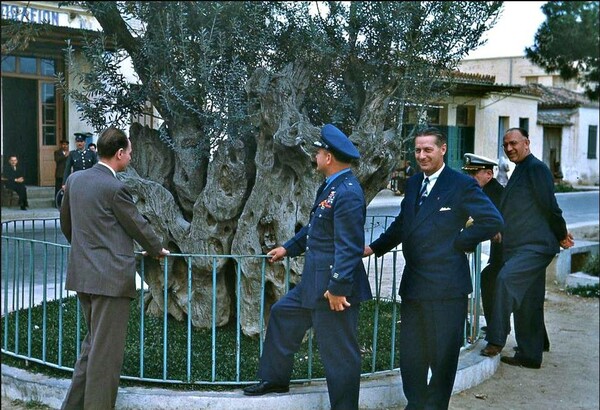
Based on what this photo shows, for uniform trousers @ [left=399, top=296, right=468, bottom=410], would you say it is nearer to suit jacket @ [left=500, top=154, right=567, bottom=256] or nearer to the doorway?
suit jacket @ [left=500, top=154, right=567, bottom=256]

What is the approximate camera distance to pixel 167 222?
21.7ft

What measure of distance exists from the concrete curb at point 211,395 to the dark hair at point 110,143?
157 centimetres

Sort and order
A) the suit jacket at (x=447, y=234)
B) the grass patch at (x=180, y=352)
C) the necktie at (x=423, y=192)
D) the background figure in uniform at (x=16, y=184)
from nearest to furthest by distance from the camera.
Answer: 1. the suit jacket at (x=447, y=234)
2. the necktie at (x=423, y=192)
3. the grass patch at (x=180, y=352)
4. the background figure in uniform at (x=16, y=184)

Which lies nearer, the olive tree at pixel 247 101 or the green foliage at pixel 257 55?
the olive tree at pixel 247 101

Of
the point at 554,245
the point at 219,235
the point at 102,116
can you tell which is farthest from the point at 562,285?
the point at 102,116

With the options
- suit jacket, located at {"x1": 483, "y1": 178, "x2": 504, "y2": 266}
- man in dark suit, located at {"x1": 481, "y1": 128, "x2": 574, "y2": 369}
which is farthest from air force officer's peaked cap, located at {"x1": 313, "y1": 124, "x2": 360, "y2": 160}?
suit jacket, located at {"x1": 483, "y1": 178, "x2": 504, "y2": 266}

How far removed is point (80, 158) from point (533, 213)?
8.51 meters

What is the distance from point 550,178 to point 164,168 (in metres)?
3.34

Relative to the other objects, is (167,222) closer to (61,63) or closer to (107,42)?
(107,42)

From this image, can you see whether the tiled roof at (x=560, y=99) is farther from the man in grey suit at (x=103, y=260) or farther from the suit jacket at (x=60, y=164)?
the man in grey suit at (x=103, y=260)

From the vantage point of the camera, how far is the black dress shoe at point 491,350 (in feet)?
21.0

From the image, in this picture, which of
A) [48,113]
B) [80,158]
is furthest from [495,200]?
[48,113]

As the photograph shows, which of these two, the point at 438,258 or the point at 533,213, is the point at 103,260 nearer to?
the point at 438,258

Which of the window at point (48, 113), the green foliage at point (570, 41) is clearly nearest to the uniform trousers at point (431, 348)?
the green foliage at point (570, 41)
